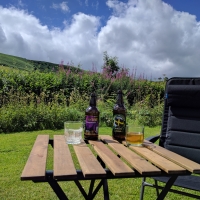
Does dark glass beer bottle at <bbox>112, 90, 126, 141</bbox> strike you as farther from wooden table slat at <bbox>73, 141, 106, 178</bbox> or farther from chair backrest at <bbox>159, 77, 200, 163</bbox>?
chair backrest at <bbox>159, 77, 200, 163</bbox>

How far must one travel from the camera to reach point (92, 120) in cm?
170

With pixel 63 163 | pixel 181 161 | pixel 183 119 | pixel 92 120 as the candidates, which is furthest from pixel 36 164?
pixel 183 119

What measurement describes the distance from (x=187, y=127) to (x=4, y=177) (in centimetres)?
201

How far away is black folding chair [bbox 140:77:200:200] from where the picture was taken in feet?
7.27

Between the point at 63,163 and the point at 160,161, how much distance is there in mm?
490

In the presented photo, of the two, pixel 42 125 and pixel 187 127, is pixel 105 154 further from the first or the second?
pixel 42 125

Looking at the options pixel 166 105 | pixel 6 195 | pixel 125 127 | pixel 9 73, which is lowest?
pixel 6 195

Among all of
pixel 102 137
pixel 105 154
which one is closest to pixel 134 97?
pixel 102 137

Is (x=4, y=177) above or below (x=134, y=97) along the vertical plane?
below

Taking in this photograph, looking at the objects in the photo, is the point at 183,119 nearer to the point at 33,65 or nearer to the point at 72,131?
the point at 72,131

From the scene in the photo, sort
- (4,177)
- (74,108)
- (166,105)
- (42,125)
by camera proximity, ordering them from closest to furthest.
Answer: (166,105) → (4,177) → (42,125) → (74,108)

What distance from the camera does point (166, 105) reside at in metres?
2.42

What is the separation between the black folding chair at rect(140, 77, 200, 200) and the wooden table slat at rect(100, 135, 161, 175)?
670 millimetres

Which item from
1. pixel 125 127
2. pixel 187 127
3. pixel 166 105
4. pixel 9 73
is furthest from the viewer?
pixel 9 73
